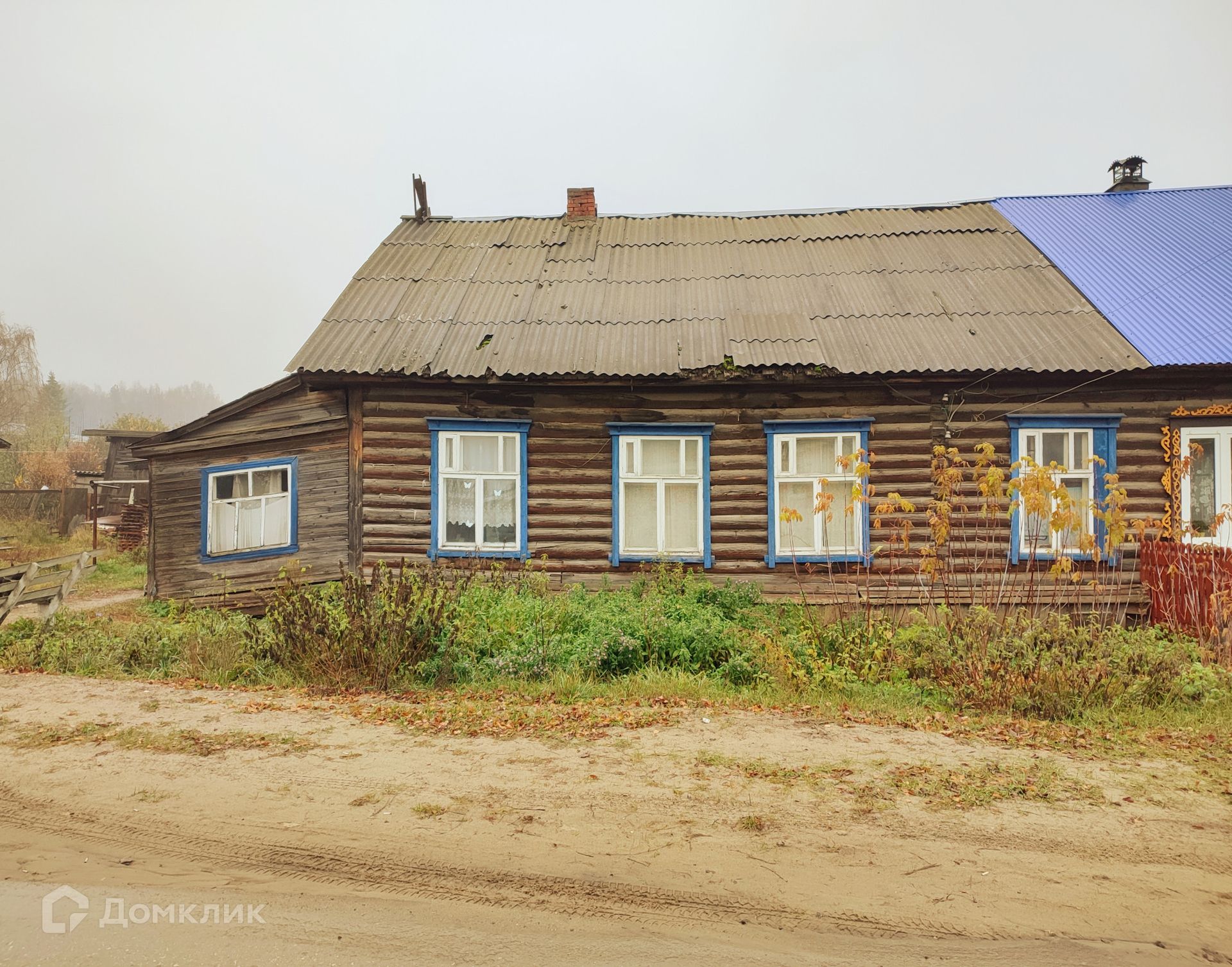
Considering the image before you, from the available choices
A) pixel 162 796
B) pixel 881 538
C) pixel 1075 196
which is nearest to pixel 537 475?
pixel 881 538

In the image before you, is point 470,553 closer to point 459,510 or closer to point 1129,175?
point 459,510

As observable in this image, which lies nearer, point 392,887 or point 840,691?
point 392,887

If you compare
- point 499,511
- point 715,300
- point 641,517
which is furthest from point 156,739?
point 715,300

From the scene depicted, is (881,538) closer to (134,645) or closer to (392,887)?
(392,887)

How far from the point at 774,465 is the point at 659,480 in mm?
1661

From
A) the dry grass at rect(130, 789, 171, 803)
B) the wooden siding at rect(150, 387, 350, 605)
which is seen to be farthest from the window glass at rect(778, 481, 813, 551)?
the dry grass at rect(130, 789, 171, 803)

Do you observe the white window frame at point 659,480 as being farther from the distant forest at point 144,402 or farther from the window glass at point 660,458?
the distant forest at point 144,402

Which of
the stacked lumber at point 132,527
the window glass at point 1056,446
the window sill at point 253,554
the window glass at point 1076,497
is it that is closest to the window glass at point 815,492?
the window glass at point 1056,446

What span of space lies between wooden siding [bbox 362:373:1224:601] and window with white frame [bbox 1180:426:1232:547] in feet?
1.17

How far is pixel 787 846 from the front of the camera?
361cm

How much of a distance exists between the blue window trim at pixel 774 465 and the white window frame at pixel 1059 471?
2.09 metres

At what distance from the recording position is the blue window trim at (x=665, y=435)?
1008 centimetres

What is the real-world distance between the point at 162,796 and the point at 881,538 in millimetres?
8689

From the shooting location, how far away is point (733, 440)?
33.3 ft
